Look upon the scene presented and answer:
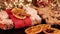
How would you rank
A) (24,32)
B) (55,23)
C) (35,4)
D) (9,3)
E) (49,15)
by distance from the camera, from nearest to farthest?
(24,32) < (55,23) < (49,15) < (9,3) < (35,4)

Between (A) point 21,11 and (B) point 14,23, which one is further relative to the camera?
(A) point 21,11

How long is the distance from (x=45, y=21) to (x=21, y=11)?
26cm

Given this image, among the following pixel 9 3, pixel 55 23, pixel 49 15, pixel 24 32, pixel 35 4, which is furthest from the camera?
pixel 35 4

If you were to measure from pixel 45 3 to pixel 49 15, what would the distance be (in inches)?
9.9

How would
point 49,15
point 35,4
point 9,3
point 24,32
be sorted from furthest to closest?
point 35,4 → point 9,3 → point 49,15 → point 24,32

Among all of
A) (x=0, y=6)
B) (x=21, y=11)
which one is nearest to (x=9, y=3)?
(x=0, y=6)

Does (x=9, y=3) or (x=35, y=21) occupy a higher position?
(x=9, y=3)

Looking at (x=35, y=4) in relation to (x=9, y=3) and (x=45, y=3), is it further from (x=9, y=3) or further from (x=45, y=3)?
(x=9, y=3)

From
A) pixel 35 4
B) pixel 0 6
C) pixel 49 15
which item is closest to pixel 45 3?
pixel 35 4

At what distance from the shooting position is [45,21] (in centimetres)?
146

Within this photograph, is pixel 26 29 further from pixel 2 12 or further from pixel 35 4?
pixel 35 4

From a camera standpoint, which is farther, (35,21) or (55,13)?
(55,13)

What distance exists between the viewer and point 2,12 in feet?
4.91

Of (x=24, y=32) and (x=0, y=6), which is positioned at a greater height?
(x=0, y=6)
